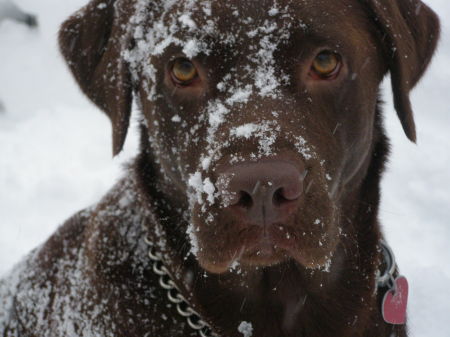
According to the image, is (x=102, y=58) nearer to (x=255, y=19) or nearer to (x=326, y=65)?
(x=255, y=19)

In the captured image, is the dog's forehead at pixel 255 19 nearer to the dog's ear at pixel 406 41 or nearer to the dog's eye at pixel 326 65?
the dog's eye at pixel 326 65

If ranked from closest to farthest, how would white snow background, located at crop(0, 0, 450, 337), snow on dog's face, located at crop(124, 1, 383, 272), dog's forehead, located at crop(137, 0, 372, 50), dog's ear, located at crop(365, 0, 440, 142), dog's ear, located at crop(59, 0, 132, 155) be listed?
snow on dog's face, located at crop(124, 1, 383, 272) < dog's forehead, located at crop(137, 0, 372, 50) < dog's ear, located at crop(365, 0, 440, 142) < dog's ear, located at crop(59, 0, 132, 155) < white snow background, located at crop(0, 0, 450, 337)

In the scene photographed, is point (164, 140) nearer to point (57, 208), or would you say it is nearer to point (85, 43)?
point (85, 43)

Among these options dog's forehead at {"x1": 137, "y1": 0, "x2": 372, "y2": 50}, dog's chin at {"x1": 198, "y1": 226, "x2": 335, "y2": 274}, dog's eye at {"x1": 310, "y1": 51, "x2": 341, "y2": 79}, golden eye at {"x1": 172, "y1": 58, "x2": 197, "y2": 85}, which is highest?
dog's forehead at {"x1": 137, "y1": 0, "x2": 372, "y2": 50}

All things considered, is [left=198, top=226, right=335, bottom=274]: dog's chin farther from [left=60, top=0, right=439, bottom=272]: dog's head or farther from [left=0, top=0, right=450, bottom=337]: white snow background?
[left=0, top=0, right=450, bottom=337]: white snow background

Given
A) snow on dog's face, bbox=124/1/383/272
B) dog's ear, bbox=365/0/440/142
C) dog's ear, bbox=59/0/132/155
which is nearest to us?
snow on dog's face, bbox=124/1/383/272

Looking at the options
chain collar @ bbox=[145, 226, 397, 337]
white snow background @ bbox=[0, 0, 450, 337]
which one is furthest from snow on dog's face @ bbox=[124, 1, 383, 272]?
white snow background @ bbox=[0, 0, 450, 337]

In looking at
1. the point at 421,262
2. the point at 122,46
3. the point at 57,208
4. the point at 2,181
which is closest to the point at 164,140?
the point at 122,46

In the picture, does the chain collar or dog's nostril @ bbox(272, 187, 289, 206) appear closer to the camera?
dog's nostril @ bbox(272, 187, 289, 206)

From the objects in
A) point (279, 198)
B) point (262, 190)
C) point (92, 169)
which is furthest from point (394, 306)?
point (92, 169)

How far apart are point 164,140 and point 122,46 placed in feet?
1.51

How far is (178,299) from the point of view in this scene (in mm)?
2891

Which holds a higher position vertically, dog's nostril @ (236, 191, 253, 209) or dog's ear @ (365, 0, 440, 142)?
dog's ear @ (365, 0, 440, 142)

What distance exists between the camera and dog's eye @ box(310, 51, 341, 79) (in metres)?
2.56
